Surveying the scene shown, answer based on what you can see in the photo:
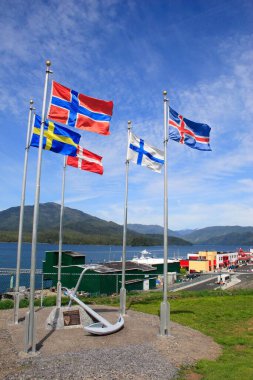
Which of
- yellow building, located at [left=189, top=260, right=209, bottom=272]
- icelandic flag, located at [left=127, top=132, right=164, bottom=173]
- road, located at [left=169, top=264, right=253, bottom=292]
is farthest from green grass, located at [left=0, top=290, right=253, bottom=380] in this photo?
yellow building, located at [left=189, top=260, right=209, bottom=272]

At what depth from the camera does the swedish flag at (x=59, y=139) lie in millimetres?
15168

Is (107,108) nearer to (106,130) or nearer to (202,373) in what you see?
(106,130)

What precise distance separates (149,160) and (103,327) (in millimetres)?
8544

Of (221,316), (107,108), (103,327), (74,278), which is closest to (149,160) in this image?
(107,108)

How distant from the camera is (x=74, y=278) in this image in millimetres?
47594

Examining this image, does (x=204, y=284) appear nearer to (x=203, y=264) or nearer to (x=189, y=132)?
(x=203, y=264)

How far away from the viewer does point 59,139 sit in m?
15.5

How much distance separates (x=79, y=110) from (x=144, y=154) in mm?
4668

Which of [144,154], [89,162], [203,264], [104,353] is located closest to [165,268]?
[104,353]

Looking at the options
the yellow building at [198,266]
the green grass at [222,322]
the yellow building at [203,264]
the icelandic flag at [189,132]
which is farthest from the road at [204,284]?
the icelandic flag at [189,132]

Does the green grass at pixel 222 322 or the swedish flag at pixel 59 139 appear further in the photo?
the swedish flag at pixel 59 139

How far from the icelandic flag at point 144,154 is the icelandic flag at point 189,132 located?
4.32ft

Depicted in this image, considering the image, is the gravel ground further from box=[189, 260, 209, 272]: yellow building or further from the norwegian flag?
box=[189, 260, 209, 272]: yellow building

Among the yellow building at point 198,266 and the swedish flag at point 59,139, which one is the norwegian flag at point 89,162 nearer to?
the swedish flag at point 59,139
